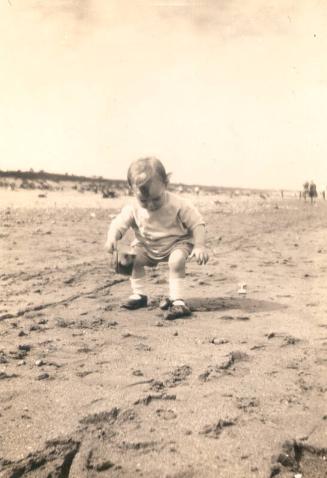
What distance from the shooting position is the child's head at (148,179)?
3.40m

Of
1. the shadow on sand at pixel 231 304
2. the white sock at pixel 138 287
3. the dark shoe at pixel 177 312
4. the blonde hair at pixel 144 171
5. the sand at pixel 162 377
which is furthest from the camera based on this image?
the white sock at pixel 138 287

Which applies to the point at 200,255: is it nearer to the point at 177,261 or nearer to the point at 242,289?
the point at 177,261

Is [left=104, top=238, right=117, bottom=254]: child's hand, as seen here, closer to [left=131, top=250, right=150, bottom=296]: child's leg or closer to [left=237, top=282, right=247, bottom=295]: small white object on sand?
[left=131, top=250, right=150, bottom=296]: child's leg

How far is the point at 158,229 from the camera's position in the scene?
12.0 ft

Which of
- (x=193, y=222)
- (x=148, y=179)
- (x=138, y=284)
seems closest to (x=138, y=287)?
(x=138, y=284)

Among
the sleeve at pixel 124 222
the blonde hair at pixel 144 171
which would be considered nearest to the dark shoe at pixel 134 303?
the sleeve at pixel 124 222

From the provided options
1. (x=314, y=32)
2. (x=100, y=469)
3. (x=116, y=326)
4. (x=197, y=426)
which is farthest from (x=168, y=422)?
(x=314, y=32)

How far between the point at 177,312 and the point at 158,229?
0.68 metres

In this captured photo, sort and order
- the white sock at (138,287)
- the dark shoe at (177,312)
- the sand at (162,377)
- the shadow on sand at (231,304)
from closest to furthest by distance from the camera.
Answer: the sand at (162,377)
the dark shoe at (177,312)
the shadow on sand at (231,304)
the white sock at (138,287)

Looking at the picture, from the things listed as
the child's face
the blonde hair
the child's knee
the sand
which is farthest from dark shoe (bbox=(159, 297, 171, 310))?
the blonde hair

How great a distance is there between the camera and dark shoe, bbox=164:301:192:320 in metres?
3.25

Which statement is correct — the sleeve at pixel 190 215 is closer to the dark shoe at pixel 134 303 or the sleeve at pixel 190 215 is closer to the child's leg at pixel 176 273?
the child's leg at pixel 176 273

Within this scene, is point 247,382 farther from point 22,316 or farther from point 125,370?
point 22,316

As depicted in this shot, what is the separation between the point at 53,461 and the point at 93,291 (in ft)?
7.95
